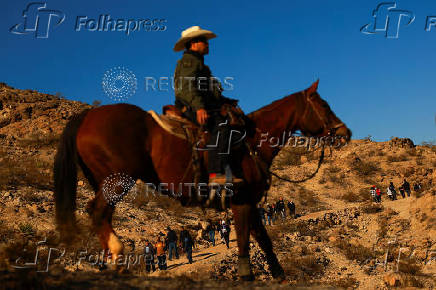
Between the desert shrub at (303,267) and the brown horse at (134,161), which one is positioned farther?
the desert shrub at (303,267)

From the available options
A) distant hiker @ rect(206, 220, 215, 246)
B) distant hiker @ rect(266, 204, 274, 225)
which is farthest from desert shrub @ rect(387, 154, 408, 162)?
distant hiker @ rect(206, 220, 215, 246)

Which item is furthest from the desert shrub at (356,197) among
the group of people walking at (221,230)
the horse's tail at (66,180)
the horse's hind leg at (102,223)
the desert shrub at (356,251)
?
the horse's tail at (66,180)

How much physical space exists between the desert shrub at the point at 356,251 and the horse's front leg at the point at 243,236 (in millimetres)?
13367

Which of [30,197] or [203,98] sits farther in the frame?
[30,197]

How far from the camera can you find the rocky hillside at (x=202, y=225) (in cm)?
605

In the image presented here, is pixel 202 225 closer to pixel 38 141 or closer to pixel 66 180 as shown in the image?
pixel 38 141

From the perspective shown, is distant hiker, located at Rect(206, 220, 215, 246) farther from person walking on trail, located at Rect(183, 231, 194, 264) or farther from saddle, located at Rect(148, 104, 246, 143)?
saddle, located at Rect(148, 104, 246, 143)

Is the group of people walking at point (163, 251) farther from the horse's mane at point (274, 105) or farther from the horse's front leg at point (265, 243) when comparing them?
the horse's mane at point (274, 105)

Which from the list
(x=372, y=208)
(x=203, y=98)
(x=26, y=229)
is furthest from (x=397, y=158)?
(x=203, y=98)

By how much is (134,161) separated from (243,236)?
88.1 inches

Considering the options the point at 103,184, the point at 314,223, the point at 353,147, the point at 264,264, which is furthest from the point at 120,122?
the point at 353,147

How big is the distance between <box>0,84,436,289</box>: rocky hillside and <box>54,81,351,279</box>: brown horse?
1.97ft

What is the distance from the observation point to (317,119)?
7.21 m

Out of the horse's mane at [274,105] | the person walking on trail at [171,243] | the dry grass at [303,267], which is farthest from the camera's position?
the person walking on trail at [171,243]
